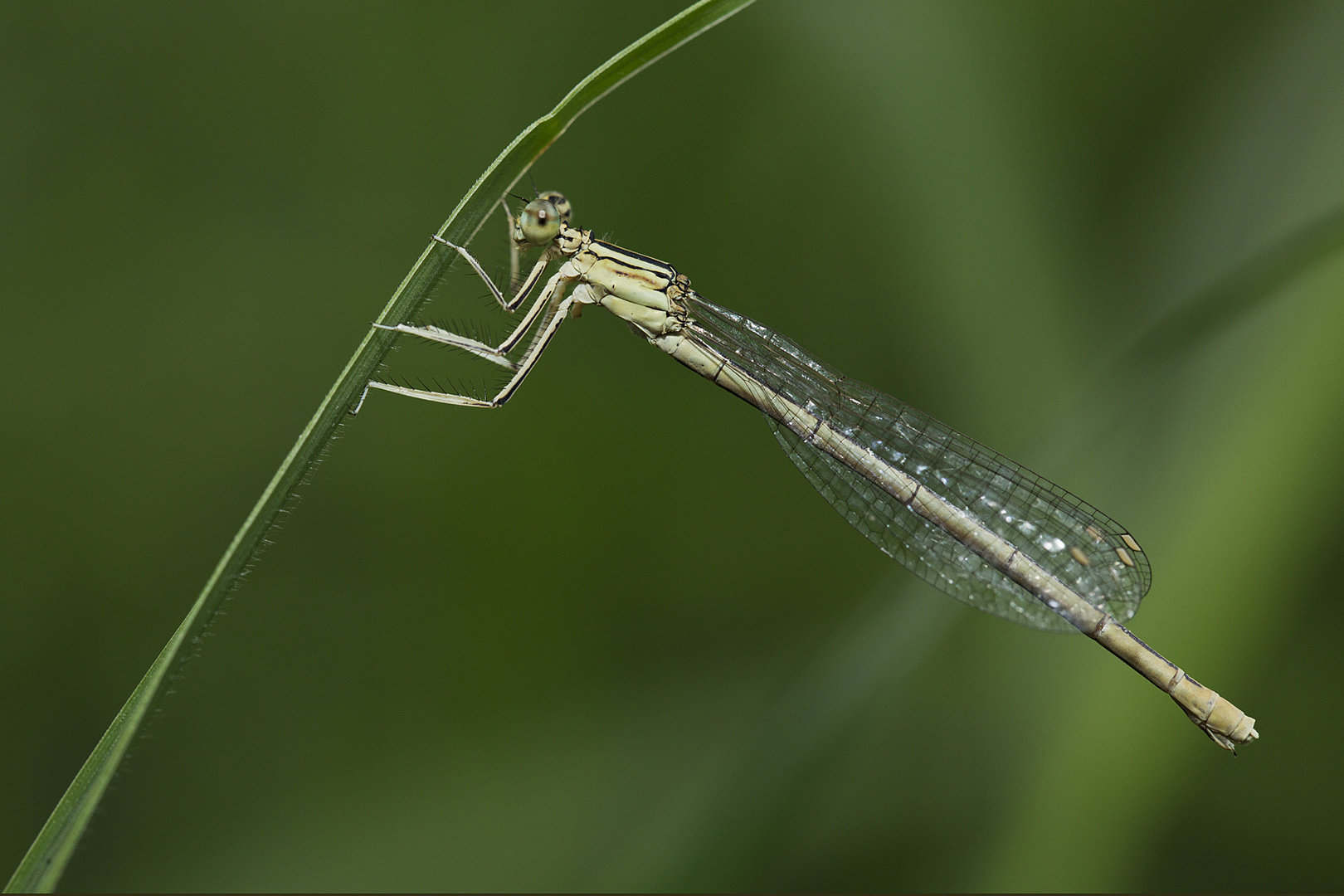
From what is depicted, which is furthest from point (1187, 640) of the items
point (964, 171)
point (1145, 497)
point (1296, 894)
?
point (964, 171)

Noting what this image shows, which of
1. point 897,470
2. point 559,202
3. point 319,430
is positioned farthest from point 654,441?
point 319,430

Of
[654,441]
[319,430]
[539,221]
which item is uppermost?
[539,221]

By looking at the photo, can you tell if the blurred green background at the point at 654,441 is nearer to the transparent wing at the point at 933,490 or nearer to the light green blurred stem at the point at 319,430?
the transparent wing at the point at 933,490

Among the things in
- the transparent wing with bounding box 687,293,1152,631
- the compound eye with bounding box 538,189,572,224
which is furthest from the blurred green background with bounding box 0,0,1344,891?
the compound eye with bounding box 538,189,572,224

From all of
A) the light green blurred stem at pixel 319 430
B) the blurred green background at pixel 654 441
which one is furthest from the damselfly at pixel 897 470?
the light green blurred stem at pixel 319 430

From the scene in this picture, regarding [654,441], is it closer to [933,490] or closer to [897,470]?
[897,470]

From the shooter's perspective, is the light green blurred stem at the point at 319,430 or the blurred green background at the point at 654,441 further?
the blurred green background at the point at 654,441
